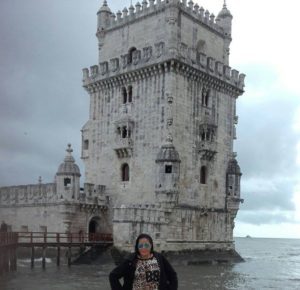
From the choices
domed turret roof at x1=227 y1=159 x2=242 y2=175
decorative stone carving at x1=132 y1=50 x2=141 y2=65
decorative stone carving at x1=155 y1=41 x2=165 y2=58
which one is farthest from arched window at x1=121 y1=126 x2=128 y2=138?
domed turret roof at x1=227 y1=159 x2=242 y2=175

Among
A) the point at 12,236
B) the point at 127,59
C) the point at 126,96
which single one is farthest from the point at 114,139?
the point at 12,236

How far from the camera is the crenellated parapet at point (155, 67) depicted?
38.4 metres

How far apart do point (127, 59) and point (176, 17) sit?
4836 mm

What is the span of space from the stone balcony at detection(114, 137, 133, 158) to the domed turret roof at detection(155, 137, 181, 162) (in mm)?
3302

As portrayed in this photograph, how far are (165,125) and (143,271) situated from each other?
29441 millimetres

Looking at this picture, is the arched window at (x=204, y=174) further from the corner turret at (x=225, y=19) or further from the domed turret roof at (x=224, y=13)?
the domed turret roof at (x=224, y=13)

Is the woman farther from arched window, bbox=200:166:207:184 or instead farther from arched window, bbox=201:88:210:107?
arched window, bbox=201:88:210:107

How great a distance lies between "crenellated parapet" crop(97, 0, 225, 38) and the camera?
131ft

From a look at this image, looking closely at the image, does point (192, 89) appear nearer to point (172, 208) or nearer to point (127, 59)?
point (127, 59)

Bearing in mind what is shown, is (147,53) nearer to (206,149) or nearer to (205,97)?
(205,97)

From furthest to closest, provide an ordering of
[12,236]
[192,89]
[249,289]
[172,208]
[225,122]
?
[225,122], [192,89], [172,208], [12,236], [249,289]

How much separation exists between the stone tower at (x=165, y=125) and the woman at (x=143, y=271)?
2669 cm

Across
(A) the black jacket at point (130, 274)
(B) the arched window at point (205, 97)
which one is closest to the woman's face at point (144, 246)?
(A) the black jacket at point (130, 274)

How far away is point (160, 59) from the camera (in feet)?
125
